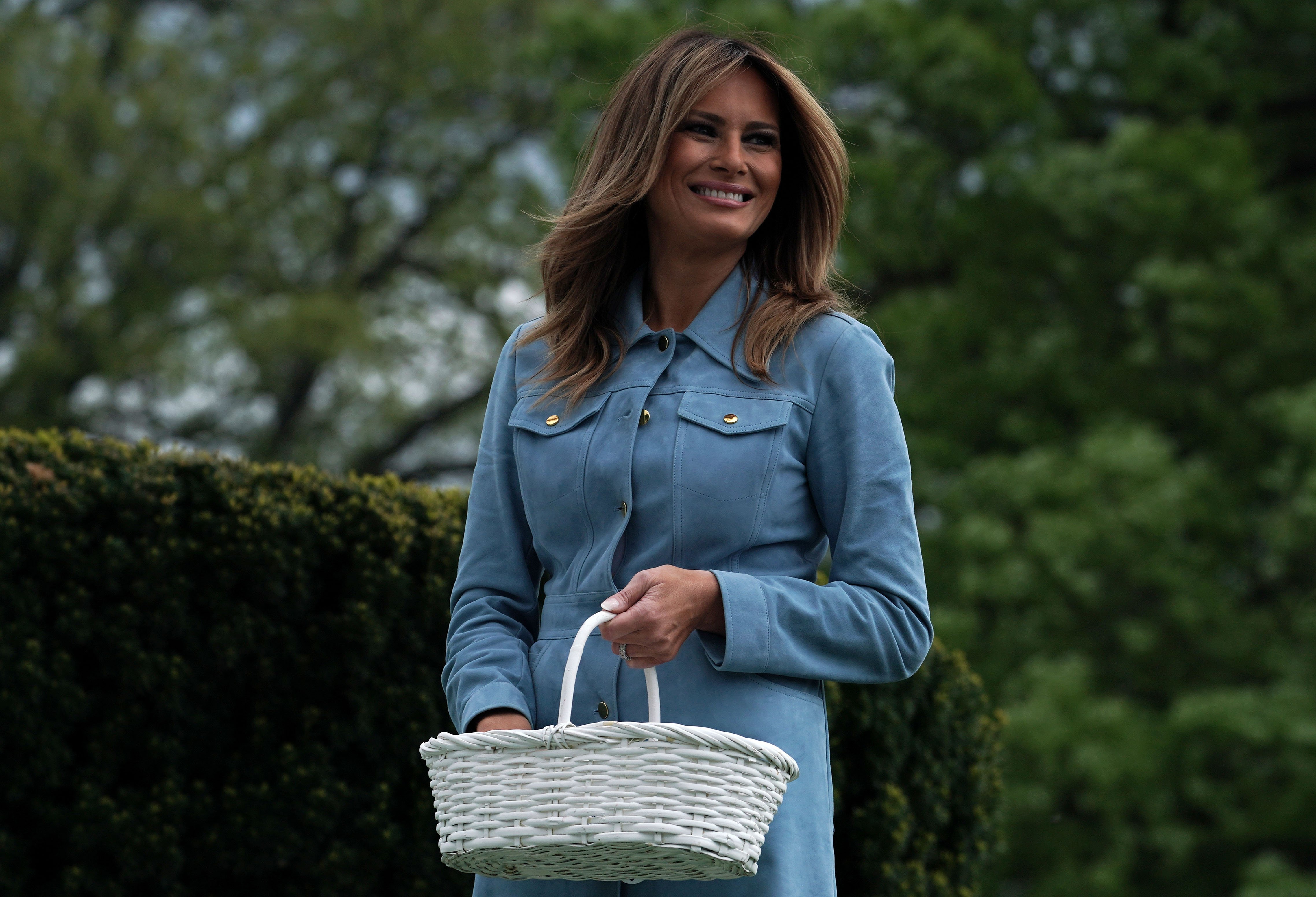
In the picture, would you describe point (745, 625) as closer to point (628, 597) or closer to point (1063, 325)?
point (628, 597)

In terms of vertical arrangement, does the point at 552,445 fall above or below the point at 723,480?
above

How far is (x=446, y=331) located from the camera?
19.6 m

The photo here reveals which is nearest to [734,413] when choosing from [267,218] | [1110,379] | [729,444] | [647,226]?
[729,444]

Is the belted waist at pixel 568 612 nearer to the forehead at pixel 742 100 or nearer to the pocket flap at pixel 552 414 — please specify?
the pocket flap at pixel 552 414

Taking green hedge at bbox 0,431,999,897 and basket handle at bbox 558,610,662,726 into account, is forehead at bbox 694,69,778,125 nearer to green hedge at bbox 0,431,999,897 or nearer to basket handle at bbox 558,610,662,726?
basket handle at bbox 558,610,662,726

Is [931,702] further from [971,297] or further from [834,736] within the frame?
[971,297]

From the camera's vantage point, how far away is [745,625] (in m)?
2.01

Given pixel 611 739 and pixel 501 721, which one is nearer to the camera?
pixel 611 739

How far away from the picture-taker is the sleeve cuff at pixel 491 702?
82.4 inches

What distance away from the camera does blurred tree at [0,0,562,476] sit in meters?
17.0

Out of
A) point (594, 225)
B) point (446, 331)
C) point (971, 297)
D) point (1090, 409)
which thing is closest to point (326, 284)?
point (446, 331)

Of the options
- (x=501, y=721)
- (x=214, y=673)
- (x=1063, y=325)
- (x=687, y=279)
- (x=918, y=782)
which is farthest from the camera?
(x=1063, y=325)

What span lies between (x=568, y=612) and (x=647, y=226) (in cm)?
66

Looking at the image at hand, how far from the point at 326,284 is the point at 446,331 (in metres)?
1.62
